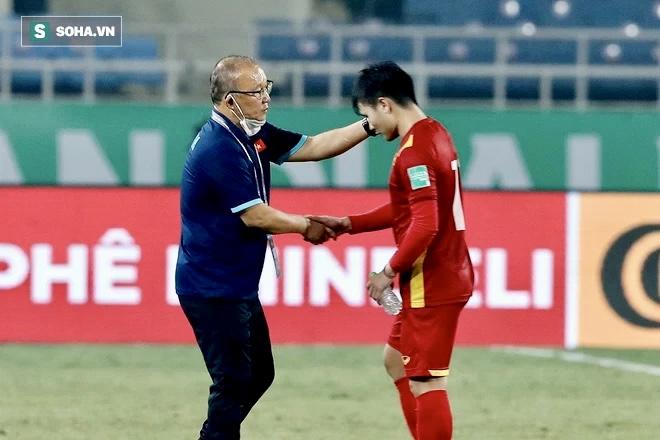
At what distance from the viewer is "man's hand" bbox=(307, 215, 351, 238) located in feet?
19.1

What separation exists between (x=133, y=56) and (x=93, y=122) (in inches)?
39.2

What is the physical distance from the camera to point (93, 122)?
1508cm

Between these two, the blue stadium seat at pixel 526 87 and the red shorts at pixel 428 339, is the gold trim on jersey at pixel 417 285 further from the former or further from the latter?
the blue stadium seat at pixel 526 87

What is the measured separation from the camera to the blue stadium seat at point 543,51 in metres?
16.3

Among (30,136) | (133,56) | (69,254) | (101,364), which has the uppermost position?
(133,56)

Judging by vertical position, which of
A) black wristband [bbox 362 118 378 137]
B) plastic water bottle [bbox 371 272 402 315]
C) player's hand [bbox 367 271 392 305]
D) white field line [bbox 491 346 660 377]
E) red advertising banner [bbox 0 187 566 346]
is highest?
black wristband [bbox 362 118 378 137]

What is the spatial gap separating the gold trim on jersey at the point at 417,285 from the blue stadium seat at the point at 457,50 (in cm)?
1104

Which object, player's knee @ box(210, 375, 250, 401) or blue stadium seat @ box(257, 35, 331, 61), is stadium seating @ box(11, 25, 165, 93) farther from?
player's knee @ box(210, 375, 250, 401)

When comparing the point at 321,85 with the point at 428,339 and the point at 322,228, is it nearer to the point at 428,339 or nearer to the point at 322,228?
the point at 322,228

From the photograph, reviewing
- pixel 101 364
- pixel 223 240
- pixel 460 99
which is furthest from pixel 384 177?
pixel 223 240

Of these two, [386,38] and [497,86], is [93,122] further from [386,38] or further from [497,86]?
[497,86]

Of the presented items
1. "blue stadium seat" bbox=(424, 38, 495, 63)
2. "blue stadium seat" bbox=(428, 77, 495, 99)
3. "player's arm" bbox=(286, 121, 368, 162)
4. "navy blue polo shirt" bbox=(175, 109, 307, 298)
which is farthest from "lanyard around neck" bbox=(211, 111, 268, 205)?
"blue stadium seat" bbox=(424, 38, 495, 63)

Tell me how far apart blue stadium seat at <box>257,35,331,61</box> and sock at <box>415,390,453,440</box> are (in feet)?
35.6

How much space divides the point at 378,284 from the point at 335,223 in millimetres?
690
